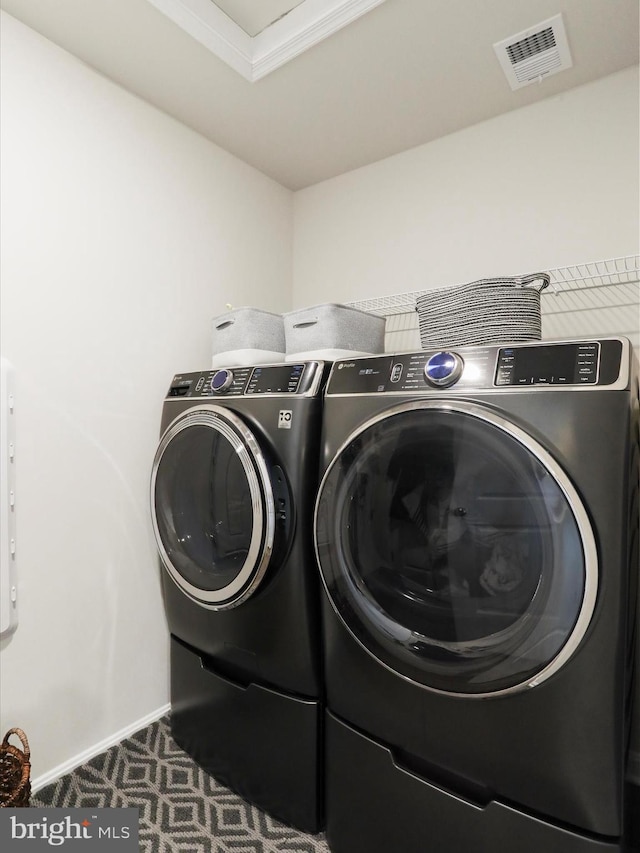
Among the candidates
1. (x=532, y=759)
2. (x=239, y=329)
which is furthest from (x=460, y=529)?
(x=239, y=329)

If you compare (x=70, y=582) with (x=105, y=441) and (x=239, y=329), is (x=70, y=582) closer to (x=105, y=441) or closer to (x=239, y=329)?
(x=105, y=441)

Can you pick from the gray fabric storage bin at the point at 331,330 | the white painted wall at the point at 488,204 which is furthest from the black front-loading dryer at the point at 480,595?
the white painted wall at the point at 488,204

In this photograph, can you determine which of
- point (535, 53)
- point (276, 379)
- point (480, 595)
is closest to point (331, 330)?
point (276, 379)

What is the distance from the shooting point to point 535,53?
5.65 ft

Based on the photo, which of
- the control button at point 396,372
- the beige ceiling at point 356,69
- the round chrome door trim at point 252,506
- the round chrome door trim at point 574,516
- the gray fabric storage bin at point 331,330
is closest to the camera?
the round chrome door trim at point 574,516

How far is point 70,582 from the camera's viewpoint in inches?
68.3

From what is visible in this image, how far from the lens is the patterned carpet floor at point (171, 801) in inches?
56.1

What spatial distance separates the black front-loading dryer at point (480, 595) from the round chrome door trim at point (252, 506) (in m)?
0.16

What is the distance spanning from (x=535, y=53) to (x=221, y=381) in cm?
154

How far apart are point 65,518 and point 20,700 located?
571 mm

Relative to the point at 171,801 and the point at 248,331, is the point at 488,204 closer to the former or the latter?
the point at 248,331

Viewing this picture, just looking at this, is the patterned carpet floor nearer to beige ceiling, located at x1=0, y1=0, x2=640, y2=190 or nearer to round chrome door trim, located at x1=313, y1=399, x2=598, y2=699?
round chrome door trim, located at x1=313, y1=399, x2=598, y2=699

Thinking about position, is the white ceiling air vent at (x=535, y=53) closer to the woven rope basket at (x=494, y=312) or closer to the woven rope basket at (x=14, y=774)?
the woven rope basket at (x=494, y=312)

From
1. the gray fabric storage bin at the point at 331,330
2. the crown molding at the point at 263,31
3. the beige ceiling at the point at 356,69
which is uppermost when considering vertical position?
the crown molding at the point at 263,31
